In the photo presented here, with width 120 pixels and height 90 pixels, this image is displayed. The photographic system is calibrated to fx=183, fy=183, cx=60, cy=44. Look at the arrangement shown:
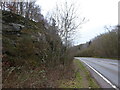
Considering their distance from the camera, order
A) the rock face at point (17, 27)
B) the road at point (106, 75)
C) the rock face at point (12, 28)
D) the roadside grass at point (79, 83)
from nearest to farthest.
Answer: the roadside grass at point (79, 83) → the road at point (106, 75) → the rock face at point (12, 28) → the rock face at point (17, 27)

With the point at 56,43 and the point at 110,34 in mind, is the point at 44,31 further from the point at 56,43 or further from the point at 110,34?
the point at 110,34

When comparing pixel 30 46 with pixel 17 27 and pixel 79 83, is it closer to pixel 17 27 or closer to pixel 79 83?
pixel 17 27

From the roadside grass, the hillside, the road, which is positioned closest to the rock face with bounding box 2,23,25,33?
the hillside

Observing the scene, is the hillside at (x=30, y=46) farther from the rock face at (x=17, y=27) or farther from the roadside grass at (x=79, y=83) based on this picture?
the roadside grass at (x=79, y=83)

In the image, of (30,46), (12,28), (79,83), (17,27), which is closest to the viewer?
(79,83)

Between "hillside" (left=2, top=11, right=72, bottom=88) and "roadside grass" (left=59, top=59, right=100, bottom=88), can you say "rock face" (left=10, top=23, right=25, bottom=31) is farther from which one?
"roadside grass" (left=59, top=59, right=100, bottom=88)

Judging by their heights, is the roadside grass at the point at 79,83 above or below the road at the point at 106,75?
above

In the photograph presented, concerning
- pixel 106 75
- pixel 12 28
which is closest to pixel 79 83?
A: pixel 106 75

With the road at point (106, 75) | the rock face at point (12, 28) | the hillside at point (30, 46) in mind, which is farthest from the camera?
the rock face at point (12, 28)

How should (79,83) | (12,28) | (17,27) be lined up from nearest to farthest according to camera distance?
(79,83) → (12,28) → (17,27)

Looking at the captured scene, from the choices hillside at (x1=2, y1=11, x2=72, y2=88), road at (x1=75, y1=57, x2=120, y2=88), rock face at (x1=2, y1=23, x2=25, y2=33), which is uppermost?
rock face at (x1=2, y1=23, x2=25, y2=33)

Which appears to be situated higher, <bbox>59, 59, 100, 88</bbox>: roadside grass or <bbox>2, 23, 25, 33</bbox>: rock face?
<bbox>2, 23, 25, 33</bbox>: rock face

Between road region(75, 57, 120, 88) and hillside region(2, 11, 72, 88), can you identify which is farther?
hillside region(2, 11, 72, 88)

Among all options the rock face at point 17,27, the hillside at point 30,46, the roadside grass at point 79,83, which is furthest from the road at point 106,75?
the rock face at point 17,27
